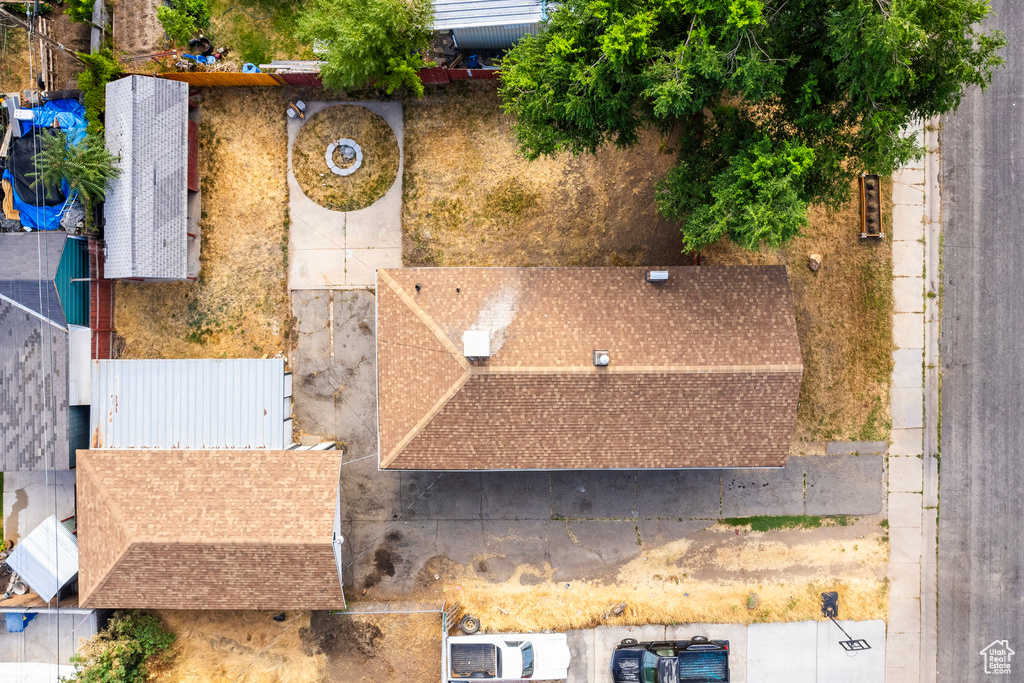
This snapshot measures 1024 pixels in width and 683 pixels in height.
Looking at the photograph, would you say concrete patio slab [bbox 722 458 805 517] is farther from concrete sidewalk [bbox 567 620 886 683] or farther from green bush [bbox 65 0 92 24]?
green bush [bbox 65 0 92 24]

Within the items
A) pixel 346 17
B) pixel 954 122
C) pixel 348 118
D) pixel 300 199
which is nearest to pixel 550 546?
pixel 300 199

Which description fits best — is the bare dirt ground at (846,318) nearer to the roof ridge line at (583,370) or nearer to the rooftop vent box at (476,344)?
the roof ridge line at (583,370)

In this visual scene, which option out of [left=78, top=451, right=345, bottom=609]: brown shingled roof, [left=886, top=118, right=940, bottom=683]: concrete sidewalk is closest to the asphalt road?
[left=886, top=118, right=940, bottom=683]: concrete sidewalk

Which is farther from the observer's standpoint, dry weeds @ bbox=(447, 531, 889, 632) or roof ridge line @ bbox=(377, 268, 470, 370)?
dry weeds @ bbox=(447, 531, 889, 632)

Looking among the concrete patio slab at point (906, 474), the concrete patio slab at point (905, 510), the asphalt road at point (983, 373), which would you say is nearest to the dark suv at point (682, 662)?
Result: the concrete patio slab at point (905, 510)

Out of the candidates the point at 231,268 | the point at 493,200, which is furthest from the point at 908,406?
the point at 231,268

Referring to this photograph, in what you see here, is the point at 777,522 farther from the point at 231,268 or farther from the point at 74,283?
the point at 74,283
